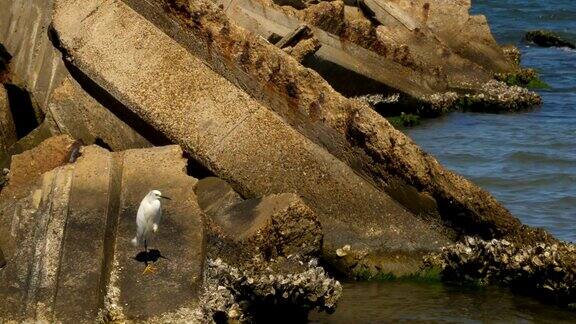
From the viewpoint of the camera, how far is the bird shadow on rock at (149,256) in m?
7.35

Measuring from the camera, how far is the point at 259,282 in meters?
7.59

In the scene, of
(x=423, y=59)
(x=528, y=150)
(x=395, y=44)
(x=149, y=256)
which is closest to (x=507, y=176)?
(x=528, y=150)

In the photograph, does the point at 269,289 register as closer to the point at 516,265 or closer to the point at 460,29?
the point at 516,265

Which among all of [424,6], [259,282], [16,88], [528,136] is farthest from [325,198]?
[424,6]

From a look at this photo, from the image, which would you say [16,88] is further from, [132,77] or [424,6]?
[424,6]

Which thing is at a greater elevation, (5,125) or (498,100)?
(5,125)

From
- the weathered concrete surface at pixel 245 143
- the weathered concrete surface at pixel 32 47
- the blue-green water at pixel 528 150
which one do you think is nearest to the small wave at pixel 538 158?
the blue-green water at pixel 528 150

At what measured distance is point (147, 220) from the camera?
7312mm

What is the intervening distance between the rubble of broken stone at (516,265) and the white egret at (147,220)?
257 cm

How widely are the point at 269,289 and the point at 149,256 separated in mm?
798

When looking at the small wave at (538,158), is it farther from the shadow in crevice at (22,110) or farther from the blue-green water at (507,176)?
the shadow in crevice at (22,110)

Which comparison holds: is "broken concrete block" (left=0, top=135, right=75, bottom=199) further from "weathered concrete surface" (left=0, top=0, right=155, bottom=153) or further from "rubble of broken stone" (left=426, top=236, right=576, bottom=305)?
"rubble of broken stone" (left=426, top=236, right=576, bottom=305)

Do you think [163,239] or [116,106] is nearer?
[163,239]

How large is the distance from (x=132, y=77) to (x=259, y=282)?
7.90 feet
